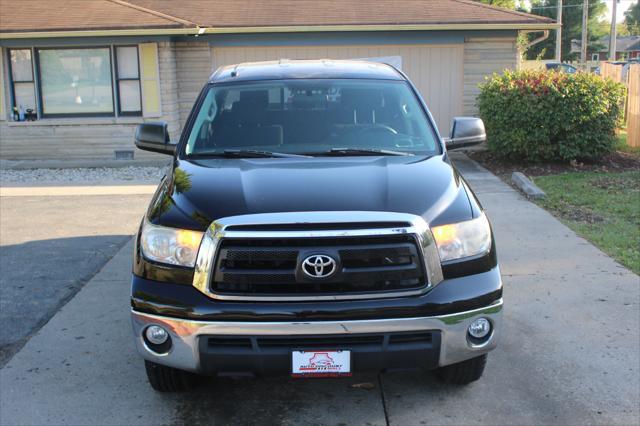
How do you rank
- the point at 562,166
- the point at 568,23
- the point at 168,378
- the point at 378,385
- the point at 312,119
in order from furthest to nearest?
the point at 568,23, the point at 562,166, the point at 312,119, the point at 378,385, the point at 168,378

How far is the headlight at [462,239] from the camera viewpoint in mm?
3443

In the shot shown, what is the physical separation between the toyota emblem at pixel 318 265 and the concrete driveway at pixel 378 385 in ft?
3.16

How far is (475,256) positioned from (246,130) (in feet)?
6.38

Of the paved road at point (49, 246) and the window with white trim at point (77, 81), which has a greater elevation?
the window with white trim at point (77, 81)

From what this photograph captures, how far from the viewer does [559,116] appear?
455 inches

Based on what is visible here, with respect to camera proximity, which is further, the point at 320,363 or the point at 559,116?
the point at 559,116

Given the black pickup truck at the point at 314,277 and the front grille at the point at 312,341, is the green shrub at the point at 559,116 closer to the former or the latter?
the black pickup truck at the point at 314,277

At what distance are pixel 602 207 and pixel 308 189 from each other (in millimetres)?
6276

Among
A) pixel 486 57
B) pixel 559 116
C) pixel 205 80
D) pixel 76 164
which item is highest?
pixel 486 57

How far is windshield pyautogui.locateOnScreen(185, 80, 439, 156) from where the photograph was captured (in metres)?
4.61

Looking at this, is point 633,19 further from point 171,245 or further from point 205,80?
point 171,245

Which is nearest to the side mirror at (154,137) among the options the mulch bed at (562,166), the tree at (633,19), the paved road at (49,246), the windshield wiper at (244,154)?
the windshield wiper at (244,154)

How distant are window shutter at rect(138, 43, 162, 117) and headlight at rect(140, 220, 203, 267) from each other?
11.0m

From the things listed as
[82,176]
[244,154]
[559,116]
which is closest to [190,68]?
[82,176]
